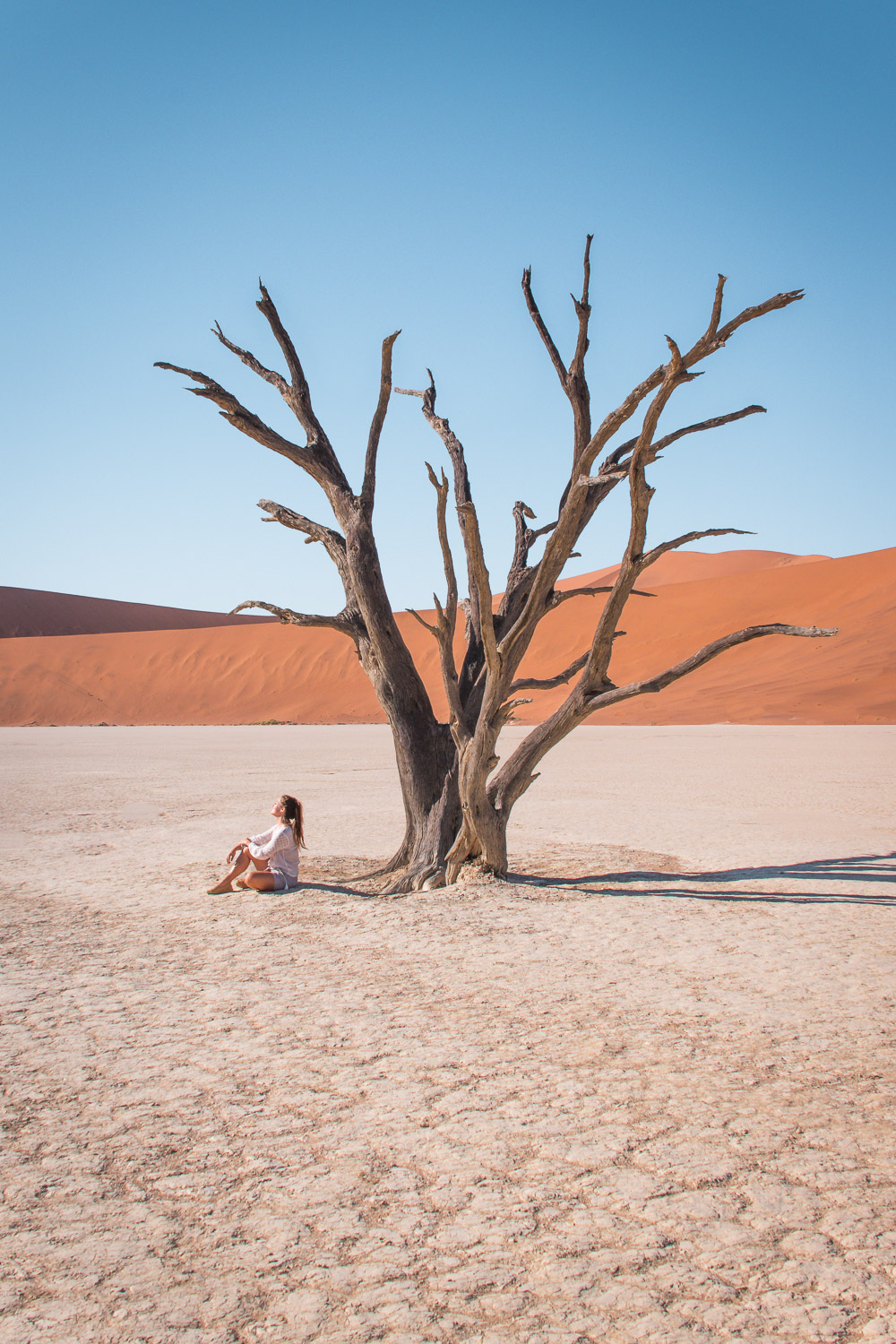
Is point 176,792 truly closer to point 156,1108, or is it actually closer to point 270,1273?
point 156,1108

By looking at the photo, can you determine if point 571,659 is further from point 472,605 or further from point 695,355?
point 695,355

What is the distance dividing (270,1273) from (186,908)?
420 centimetres

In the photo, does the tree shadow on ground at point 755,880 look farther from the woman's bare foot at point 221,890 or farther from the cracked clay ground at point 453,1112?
the woman's bare foot at point 221,890

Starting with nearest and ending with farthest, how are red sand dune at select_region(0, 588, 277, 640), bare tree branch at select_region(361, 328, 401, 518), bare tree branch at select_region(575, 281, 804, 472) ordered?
1. bare tree branch at select_region(575, 281, 804, 472)
2. bare tree branch at select_region(361, 328, 401, 518)
3. red sand dune at select_region(0, 588, 277, 640)

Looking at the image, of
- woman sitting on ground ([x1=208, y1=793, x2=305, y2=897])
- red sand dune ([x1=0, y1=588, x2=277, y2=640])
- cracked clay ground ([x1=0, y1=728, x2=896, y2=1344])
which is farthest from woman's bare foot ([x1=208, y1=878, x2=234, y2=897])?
red sand dune ([x1=0, y1=588, x2=277, y2=640])

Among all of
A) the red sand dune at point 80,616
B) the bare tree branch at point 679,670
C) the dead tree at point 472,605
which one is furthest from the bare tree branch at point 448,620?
the red sand dune at point 80,616

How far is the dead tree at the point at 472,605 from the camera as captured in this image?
620 cm

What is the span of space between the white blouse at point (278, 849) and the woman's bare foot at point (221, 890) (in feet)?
0.81

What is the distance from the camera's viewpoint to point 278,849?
6.56m

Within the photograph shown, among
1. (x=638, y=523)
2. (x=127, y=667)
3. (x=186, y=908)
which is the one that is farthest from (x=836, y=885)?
(x=127, y=667)

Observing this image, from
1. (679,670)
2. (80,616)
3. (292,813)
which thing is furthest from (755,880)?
(80,616)

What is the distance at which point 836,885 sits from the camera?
6816 mm

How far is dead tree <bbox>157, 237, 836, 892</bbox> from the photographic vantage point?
6199mm

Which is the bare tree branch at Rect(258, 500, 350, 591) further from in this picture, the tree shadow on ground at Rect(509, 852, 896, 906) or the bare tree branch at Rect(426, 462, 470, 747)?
the tree shadow on ground at Rect(509, 852, 896, 906)
